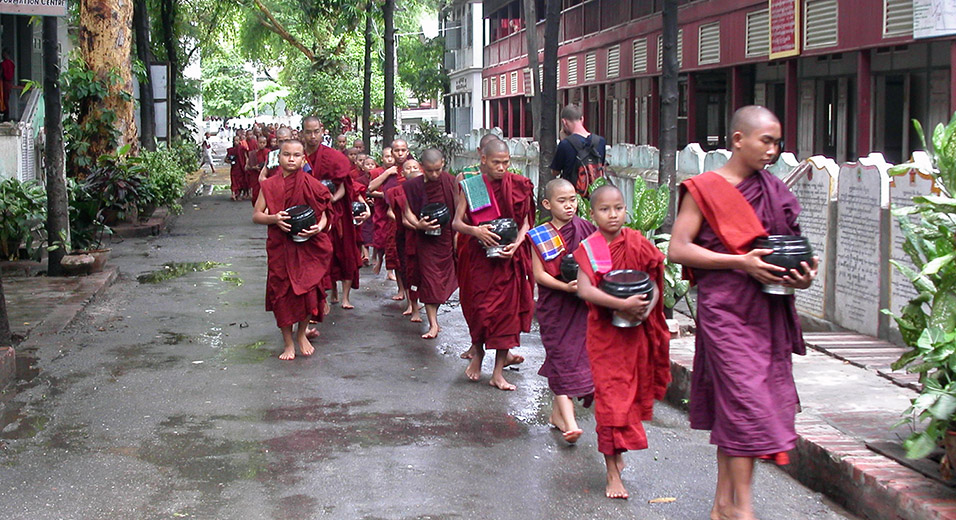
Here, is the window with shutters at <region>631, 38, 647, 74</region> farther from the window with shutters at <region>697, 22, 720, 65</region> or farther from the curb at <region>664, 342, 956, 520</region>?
the curb at <region>664, 342, 956, 520</region>

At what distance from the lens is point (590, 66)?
105 ft

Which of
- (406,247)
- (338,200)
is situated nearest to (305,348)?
(406,247)

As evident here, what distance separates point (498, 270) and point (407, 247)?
2348 millimetres

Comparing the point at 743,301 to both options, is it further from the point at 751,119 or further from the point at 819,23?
the point at 819,23

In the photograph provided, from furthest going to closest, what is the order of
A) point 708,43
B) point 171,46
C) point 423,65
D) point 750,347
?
point 423,65 < point 171,46 < point 708,43 < point 750,347

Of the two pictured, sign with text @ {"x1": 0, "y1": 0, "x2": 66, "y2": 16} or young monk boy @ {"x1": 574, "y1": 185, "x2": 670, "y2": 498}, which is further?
sign with text @ {"x1": 0, "y1": 0, "x2": 66, "y2": 16}

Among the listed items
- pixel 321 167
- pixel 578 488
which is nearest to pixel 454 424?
pixel 578 488

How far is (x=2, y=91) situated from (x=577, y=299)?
14.6m

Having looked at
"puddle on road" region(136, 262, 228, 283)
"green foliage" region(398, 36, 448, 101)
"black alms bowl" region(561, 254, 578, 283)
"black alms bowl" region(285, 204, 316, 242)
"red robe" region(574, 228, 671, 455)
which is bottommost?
"puddle on road" region(136, 262, 228, 283)

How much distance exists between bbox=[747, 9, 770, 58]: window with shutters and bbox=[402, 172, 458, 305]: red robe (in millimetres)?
12044

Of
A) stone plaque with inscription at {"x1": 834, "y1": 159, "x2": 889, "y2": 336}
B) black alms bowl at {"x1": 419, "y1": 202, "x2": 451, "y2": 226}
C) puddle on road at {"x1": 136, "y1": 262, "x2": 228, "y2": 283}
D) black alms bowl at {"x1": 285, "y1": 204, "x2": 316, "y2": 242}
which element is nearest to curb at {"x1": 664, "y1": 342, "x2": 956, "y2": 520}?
stone plaque with inscription at {"x1": 834, "y1": 159, "x2": 889, "y2": 336}

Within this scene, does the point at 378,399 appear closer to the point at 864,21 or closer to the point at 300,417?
the point at 300,417

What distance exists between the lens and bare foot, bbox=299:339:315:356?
8680 millimetres

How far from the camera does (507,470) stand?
571 cm
